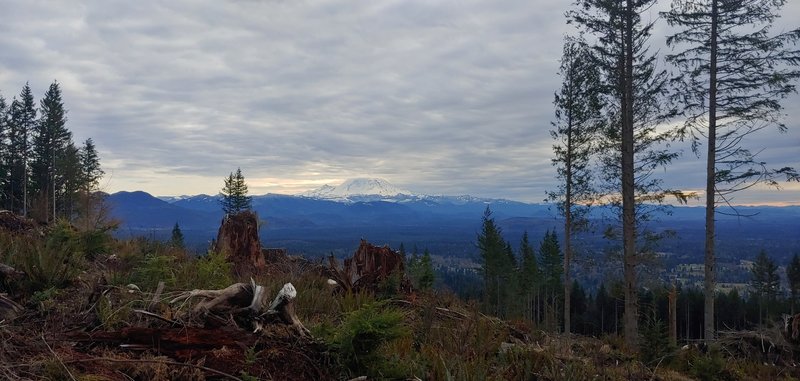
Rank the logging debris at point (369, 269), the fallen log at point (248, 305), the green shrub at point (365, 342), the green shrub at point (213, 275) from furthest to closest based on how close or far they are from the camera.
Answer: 1. the logging debris at point (369, 269)
2. the green shrub at point (213, 275)
3. the fallen log at point (248, 305)
4. the green shrub at point (365, 342)

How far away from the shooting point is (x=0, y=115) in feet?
141

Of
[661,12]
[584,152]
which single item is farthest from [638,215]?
[661,12]

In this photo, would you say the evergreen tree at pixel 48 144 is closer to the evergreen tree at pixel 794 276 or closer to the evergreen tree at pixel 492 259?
the evergreen tree at pixel 492 259

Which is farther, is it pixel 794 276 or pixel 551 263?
pixel 551 263

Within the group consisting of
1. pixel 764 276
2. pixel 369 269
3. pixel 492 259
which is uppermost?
pixel 369 269

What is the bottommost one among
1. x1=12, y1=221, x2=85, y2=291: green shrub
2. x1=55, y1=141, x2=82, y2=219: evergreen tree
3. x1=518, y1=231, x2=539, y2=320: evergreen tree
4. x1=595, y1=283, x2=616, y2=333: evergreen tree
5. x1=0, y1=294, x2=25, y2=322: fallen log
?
x1=595, y1=283, x2=616, y2=333: evergreen tree

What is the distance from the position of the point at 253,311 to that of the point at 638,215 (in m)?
14.3

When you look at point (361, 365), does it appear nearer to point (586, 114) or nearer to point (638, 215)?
point (638, 215)

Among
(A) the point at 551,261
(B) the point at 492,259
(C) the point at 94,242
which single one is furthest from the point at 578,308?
(C) the point at 94,242

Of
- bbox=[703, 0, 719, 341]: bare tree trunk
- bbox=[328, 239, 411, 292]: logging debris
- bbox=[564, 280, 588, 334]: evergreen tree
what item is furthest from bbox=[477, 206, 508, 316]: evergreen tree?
bbox=[328, 239, 411, 292]: logging debris

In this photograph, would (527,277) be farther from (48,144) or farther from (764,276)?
(48,144)

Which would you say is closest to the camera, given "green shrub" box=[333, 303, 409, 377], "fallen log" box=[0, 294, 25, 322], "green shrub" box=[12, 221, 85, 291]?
"green shrub" box=[333, 303, 409, 377]

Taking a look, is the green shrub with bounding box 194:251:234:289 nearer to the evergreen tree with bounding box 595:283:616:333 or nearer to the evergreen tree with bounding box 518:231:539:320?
the evergreen tree with bounding box 518:231:539:320

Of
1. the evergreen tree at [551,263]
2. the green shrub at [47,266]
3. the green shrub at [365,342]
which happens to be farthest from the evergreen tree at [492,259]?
the green shrub at [365,342]
